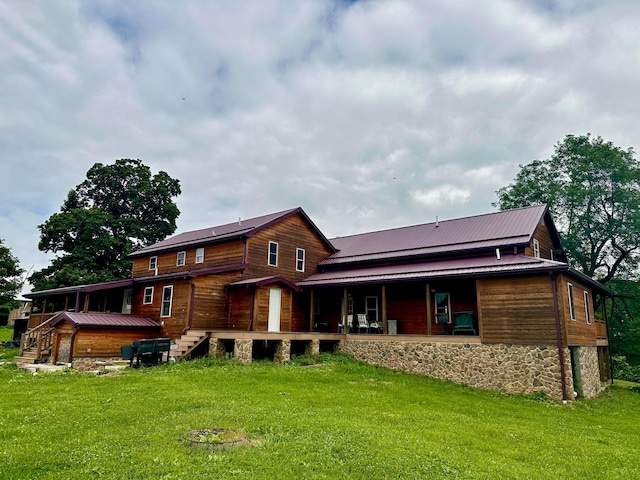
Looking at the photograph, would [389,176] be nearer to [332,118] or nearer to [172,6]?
[332,118]

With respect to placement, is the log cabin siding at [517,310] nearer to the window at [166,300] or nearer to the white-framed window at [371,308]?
the white-framed window at [371,308]

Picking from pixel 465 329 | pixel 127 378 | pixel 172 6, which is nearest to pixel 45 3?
pixel 172 6

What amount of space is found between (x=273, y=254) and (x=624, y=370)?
20181 mm

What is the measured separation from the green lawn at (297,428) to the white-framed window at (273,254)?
8.45 metres

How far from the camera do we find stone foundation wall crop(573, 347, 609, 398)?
15461mm

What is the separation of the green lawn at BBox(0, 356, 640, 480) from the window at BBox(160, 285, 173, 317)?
5.75 meters

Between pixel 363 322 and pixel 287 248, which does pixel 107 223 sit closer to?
pixel 287 248

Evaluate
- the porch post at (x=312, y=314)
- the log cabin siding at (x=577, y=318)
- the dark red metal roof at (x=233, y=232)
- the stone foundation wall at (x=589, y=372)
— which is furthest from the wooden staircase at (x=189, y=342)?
the stone foundation wall at (x=589, y=372)

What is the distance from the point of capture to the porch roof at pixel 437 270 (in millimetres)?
14995

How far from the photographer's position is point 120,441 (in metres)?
6.84

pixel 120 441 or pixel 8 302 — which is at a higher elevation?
pixel 8 302

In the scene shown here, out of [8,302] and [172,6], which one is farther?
[8,302]

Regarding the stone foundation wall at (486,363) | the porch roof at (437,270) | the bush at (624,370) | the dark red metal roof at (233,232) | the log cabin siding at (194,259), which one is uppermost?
the dark red metal roof at (233,232)

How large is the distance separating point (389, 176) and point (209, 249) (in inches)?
462
